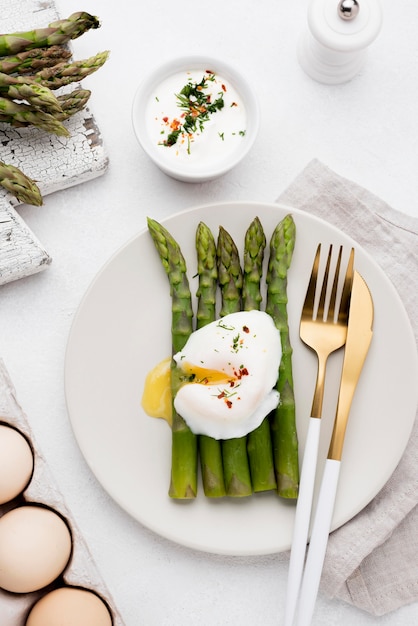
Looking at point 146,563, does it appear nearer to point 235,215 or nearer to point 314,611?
point 314,611

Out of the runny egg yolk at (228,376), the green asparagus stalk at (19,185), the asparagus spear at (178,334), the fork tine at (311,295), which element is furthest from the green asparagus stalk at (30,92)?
the fork tine at (311,295)

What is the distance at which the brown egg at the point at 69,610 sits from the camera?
2113 millimetres

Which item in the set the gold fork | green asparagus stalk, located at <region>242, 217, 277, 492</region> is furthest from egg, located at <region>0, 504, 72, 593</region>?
the gold fork

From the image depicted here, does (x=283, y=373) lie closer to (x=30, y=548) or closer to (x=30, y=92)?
(x=30, y=548)

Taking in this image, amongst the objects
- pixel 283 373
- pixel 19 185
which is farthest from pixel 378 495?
pixel 19 185

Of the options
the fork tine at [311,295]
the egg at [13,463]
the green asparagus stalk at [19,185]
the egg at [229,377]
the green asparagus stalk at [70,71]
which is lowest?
the egg at [13,463]

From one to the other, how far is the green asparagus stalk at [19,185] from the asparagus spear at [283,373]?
84cm

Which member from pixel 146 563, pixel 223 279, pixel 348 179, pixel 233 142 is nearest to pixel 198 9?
pixel 233 142

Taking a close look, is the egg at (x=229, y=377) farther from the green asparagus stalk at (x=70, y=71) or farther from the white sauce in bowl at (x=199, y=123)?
the green asparagus stalk at (x=70, y=71)

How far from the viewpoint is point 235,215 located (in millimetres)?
2553

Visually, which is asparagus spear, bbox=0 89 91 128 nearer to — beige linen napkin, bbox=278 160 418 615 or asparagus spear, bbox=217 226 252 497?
asparagus spear, bbox=217 226 252 497

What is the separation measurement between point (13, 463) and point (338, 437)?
1046 mm

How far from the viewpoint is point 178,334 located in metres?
2.48

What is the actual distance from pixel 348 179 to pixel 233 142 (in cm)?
48
